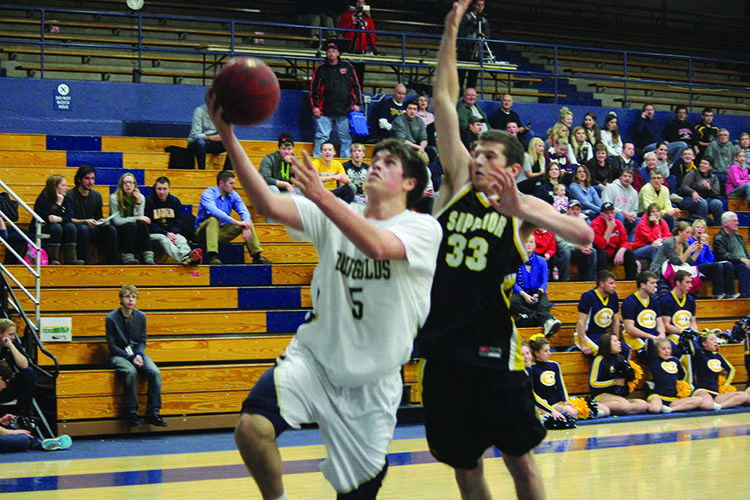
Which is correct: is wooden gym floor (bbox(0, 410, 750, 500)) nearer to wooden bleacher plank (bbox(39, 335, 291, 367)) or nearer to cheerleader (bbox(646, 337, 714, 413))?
wooden bleacher plank (bbox(39, 335, 291, 367))

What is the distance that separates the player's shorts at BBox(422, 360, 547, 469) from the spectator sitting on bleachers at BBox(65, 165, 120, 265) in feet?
21.7

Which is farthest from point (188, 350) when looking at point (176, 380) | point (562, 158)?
point (562, 158)

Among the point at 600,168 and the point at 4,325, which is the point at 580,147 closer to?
the point at 600,168

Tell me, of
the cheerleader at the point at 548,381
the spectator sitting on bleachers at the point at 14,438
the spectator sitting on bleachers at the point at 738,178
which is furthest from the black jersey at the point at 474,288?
the spectator sitting on bleachers at the point at 738,178

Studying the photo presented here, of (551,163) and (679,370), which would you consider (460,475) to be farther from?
(551,163)

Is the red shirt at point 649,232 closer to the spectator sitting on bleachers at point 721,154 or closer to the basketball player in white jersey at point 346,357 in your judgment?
the spectator sitting on bleachers at point 721,154

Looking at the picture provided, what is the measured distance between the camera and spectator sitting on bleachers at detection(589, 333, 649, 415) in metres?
9.66

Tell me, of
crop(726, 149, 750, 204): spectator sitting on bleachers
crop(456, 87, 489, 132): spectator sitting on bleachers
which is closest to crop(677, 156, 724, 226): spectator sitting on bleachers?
crop(726, 149, 750, 204): spectator sitting on bleachers

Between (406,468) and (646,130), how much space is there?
10.5m

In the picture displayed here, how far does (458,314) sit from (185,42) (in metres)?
13.0

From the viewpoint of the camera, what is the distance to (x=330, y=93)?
41.6 ft

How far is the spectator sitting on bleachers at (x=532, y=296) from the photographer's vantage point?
998 cm

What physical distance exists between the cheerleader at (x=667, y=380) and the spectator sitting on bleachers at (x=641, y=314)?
0.76ft

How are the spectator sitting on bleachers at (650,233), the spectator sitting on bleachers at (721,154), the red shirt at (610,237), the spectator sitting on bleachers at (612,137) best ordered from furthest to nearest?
the spectator sitting on bleachers at (721,154) → the spectator sitting on bleachers at (612,137) → the spectator sitting on bleachers at (650,233) → the red shirt at (610,237)
